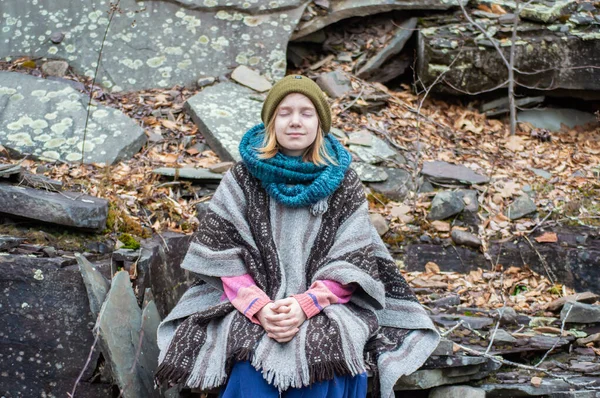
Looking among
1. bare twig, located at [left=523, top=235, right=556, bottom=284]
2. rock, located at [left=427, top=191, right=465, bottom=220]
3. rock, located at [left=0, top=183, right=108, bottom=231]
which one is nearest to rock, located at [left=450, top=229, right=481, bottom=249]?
rock, located at [left=427, top=191, right=465, bottom=220]

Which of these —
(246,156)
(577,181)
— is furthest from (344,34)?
(246,156)

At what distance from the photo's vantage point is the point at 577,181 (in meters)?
5.66

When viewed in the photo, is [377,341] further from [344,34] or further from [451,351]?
[344,34]

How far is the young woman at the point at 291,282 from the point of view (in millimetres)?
3080

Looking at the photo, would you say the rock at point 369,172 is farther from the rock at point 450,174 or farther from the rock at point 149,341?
the rock at point 149,341

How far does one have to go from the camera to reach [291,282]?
3.33 meters

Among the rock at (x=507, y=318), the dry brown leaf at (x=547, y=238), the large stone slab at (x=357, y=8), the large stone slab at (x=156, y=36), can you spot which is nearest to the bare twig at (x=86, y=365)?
the rock at (x=507, y=318)

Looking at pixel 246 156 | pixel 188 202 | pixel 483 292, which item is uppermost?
pixel 246 156

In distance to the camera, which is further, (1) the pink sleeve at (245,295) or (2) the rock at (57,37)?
(2) the rock at (57,37)

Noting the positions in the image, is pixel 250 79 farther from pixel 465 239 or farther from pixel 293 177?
pixel 293 177

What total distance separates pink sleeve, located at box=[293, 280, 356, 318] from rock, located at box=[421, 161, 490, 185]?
2316 mm

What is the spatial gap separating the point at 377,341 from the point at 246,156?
1.06 meters

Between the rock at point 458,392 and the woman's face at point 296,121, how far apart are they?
142cm

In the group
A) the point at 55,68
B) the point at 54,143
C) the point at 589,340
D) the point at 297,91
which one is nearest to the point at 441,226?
the point at 589,340
